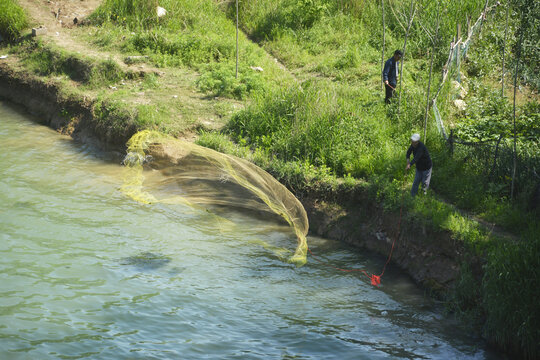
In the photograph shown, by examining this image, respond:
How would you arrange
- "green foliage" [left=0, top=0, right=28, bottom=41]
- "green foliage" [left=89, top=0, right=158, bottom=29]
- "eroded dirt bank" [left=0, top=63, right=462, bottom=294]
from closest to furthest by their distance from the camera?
"eroded dirt bank" [left=0, top=63, right=462, bottom=294] < "green foliage" [left=89, top=0, right=158, bottom=29] < "green foliage" [left=0, top=0, right=28, bottom=41]

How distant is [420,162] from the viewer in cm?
898

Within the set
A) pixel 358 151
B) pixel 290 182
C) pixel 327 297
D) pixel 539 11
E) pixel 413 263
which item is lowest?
pixel 327 297

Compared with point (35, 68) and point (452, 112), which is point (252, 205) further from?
point (35, 68)

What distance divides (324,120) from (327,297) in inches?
182

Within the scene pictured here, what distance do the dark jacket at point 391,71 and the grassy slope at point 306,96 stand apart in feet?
1.68

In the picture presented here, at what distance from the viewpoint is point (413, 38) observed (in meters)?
16.4

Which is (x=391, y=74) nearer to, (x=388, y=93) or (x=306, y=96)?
(x=388, y=93)

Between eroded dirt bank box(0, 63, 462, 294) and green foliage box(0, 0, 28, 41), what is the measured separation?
18.7 ft

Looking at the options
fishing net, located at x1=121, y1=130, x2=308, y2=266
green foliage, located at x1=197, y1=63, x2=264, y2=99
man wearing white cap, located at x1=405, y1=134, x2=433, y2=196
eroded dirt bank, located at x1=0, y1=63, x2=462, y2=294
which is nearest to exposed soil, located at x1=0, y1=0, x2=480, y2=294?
eroded dirt bank, located at x1=0, y1=63, x2=462, y2=294

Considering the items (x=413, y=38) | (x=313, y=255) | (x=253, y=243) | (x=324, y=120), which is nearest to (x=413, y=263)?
(x=313, y=255)

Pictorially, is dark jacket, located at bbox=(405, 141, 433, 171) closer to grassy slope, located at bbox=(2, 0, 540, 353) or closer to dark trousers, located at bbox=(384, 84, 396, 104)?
grassy slope, located at bbox=(2, 0, 540, 353)

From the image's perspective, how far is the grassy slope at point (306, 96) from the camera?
837cm

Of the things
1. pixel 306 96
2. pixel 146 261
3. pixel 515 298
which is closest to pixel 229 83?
pixel 306 96

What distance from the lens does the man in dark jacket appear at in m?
12.0
